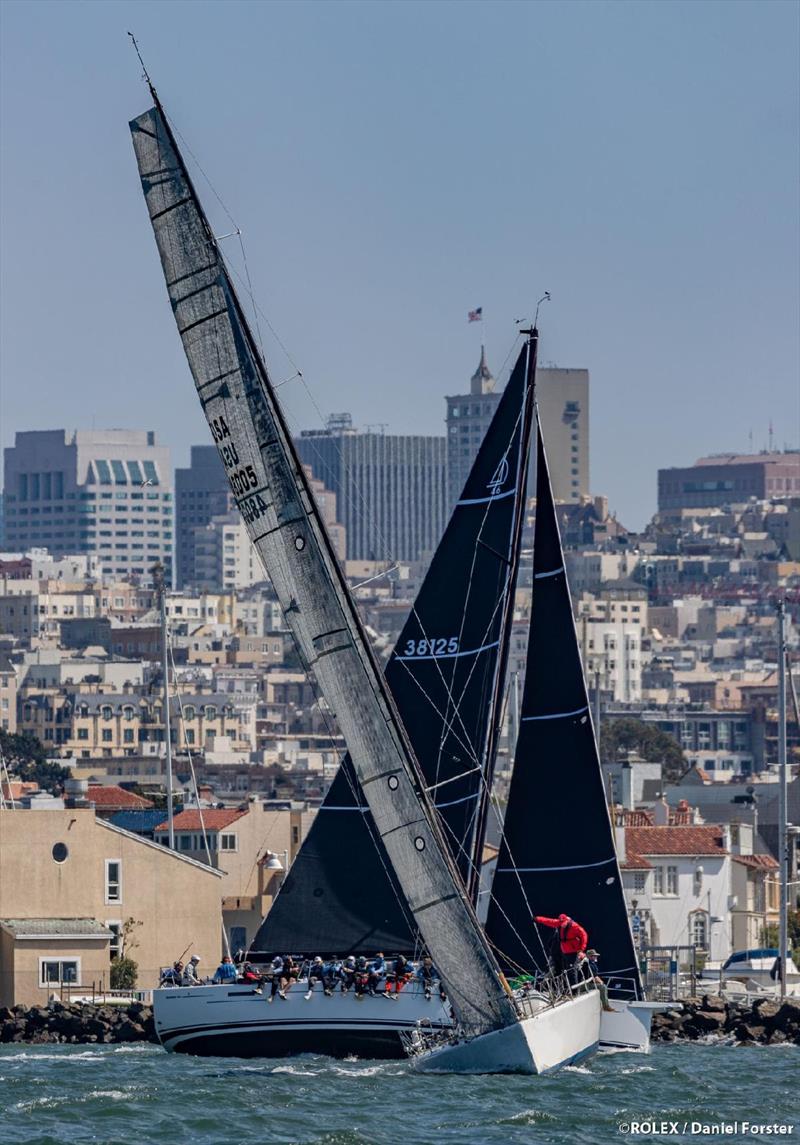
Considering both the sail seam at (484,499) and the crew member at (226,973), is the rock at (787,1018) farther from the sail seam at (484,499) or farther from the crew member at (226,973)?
the sail seam at (484,499)

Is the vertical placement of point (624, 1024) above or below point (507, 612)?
below

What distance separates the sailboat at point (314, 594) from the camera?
102ft

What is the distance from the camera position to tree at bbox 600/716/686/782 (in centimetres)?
15025

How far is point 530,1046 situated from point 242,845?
95.1 feet

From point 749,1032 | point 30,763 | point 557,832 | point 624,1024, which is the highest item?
point 30,763

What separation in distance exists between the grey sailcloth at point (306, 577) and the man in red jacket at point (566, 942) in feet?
6.78

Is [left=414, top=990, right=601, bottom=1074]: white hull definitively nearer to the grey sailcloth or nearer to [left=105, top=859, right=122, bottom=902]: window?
the grey sailcloth

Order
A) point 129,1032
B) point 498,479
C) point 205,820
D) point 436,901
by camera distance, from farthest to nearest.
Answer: point 205,820 → point 129,1032 → point 498,479 → point 436,901

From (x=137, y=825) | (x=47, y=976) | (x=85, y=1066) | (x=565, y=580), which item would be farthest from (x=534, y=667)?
(x=137, y=825)

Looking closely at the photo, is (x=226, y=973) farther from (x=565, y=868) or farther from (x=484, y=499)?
(x=484, y=499)

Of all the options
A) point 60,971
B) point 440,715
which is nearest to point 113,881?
point 60,971

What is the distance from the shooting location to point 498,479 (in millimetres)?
37531

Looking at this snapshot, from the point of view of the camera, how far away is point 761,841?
8638 centimetres

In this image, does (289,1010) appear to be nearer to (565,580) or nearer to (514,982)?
(514,982)
